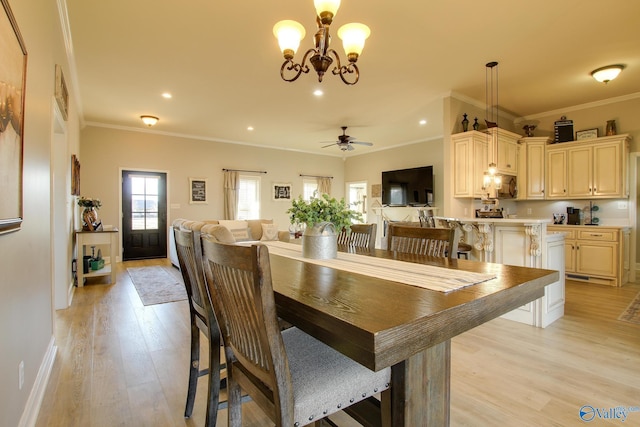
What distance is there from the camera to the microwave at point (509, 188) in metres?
5.06

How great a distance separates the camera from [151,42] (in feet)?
10.6

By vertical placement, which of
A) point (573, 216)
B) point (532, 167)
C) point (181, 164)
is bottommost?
point (573, 216)

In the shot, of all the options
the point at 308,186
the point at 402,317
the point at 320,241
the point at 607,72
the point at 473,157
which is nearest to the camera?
the point at 402,317

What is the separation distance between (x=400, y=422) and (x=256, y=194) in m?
7.54

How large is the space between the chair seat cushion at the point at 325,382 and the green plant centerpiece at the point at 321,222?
0.71 metres

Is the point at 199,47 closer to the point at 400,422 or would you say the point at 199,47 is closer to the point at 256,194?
the point at 400,422

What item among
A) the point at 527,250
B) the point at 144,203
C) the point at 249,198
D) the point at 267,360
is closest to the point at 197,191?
the point at 144,203

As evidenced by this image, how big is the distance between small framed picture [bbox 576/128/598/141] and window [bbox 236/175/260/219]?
260 inches

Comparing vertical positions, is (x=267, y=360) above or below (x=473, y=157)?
below

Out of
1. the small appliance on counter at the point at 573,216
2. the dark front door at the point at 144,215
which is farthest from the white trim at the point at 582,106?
the dark front door at the point at 144,215

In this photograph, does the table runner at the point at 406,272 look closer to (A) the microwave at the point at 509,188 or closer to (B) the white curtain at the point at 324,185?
(A) the microwave at the point at 509,188

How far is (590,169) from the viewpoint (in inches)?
192

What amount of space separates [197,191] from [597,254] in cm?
753

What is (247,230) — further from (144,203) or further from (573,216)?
(573,216)
